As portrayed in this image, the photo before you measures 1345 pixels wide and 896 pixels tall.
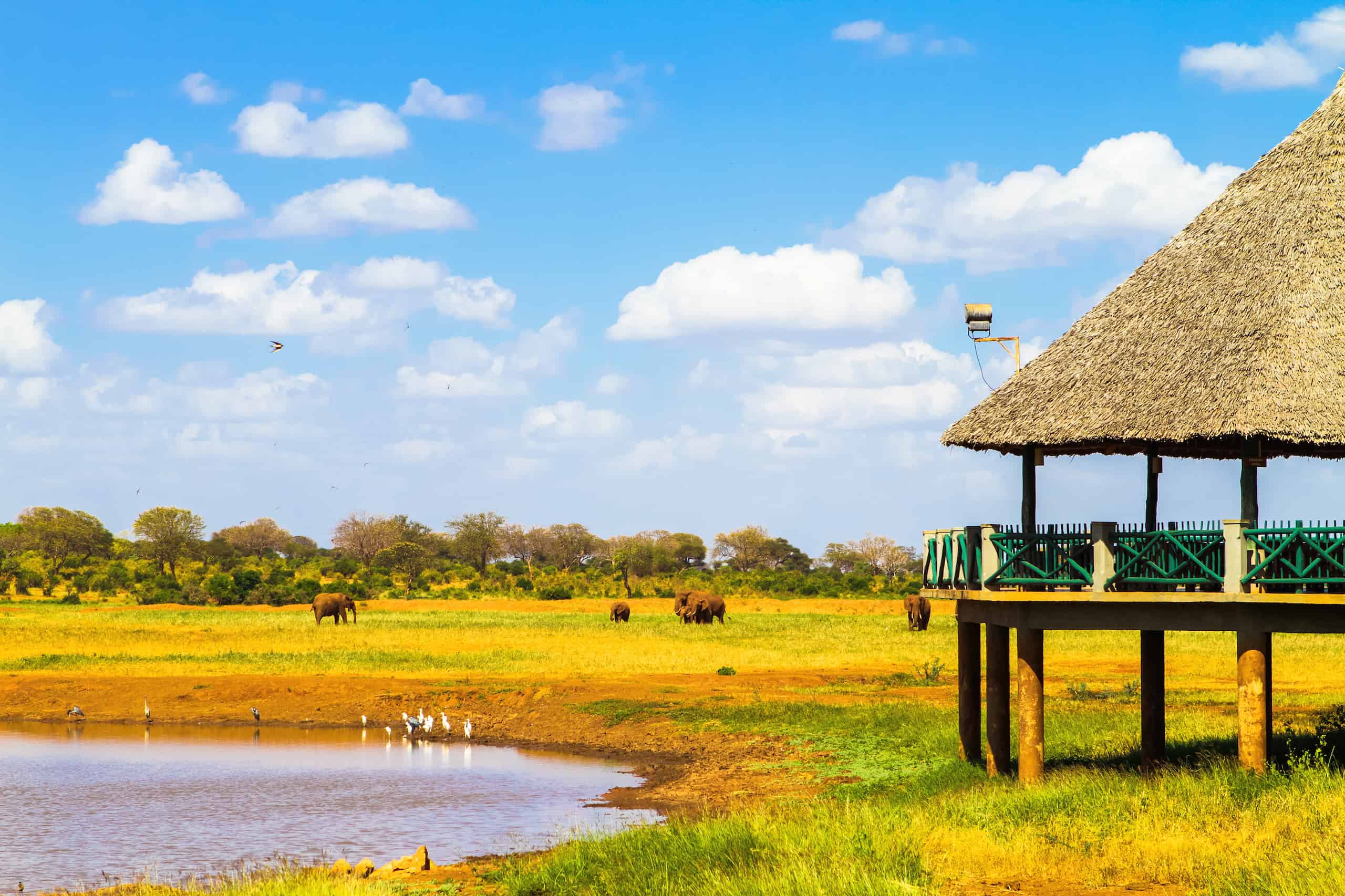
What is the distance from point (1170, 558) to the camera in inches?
699

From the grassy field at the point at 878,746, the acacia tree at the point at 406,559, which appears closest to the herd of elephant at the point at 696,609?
the grassy field at the point at 878,746

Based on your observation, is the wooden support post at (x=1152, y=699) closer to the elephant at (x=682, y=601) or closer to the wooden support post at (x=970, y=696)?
the wooden support post at (x=970, y=696)

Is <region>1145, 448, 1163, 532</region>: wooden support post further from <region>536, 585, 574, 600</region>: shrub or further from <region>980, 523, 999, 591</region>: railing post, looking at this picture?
<region>536, 585, 574, 600</region>: shrub

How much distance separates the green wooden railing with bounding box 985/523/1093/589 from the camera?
18.5 m

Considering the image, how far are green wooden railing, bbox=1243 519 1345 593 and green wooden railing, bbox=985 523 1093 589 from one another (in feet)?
6.99

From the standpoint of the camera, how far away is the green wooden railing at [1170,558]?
56.9 feet

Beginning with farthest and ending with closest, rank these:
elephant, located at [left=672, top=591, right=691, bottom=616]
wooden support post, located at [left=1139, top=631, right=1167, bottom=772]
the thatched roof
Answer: elephant, located at [left=672, top=591, right=691, bottom=616], wooden support post, located at [left=1139, top=631, right=1167, bottom=772], the thatched roof

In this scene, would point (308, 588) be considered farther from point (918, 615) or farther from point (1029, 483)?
point (1029, 483)

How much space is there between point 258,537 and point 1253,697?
155346 mm

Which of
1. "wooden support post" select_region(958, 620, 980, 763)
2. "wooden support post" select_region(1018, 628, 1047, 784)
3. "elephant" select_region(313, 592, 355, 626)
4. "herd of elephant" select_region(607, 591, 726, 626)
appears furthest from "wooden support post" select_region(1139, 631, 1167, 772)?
"elephant" select_region(313, 592, 355, 626)

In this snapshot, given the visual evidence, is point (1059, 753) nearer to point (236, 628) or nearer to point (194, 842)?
point (194, 842)

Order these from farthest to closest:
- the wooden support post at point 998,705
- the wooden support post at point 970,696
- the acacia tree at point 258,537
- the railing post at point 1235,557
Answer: the acacia tree at point 258,537, the wooden support post at point 970,696, the wooden support post at point 998,705, the railing post at point 1235,557

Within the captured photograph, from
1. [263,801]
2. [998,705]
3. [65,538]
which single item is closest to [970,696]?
[998,705]

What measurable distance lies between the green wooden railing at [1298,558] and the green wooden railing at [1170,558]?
449 millimetres
